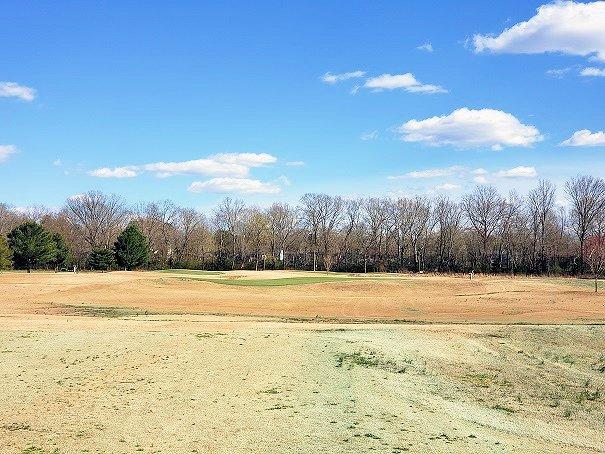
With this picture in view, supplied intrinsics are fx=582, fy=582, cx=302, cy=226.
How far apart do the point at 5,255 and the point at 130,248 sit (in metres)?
17.2

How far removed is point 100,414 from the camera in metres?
11.9

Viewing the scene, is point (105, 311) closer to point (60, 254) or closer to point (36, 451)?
point (36, 451)

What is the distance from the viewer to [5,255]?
236ft

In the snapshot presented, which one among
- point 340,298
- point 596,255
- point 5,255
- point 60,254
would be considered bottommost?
point 340,298

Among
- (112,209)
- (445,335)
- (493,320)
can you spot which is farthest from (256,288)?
(112,209)

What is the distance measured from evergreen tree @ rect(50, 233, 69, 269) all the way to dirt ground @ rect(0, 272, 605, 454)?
194 feet

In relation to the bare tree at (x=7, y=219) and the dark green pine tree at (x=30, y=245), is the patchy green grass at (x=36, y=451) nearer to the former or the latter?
the dark green pine tree at (x=30, y=245)

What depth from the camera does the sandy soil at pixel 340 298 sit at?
38.6m

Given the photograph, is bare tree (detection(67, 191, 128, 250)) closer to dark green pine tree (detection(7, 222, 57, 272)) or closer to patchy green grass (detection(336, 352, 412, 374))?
dark green pine tree (detection(7, 222, 57, 272))

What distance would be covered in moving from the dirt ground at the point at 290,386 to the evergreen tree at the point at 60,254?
59.0 meters

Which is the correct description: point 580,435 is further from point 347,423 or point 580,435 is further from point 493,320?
point 493,320

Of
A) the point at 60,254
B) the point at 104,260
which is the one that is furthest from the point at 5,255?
the point at 60,254

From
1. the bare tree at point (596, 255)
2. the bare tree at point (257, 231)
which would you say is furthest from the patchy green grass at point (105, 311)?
the bare tree at point (257, 231)

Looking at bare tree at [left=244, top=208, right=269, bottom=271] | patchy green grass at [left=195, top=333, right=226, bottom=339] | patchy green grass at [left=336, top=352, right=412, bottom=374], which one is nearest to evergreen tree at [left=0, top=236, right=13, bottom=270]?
bare tree at [left=244, top=208, right=269, bottom=271]
